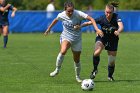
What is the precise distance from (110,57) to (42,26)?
80.9ft

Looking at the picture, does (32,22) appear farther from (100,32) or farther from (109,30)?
(100,32)

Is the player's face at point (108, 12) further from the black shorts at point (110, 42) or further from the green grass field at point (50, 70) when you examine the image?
the green grass field at point (50, 70)

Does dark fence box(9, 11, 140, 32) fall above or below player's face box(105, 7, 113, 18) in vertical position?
below

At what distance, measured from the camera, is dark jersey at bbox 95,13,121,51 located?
520 inches

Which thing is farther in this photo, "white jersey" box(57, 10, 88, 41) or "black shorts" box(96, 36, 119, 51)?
"black shorts" box(96, 36, 119, 51)

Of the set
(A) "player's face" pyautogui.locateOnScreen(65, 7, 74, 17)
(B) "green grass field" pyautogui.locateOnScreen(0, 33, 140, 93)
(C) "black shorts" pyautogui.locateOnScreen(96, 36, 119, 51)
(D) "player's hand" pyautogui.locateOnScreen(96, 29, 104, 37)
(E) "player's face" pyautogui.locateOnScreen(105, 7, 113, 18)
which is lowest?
(B) "green grass field" pyautogui.locateOnScreen(0, 33, 140, 93)

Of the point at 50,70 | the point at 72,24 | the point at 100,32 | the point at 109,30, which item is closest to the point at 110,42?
the point at 109,30

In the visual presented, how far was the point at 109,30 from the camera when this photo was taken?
13.2 metres

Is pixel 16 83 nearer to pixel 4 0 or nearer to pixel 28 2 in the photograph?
pixel 4 0

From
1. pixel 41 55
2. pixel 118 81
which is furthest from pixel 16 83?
pixel 41 55

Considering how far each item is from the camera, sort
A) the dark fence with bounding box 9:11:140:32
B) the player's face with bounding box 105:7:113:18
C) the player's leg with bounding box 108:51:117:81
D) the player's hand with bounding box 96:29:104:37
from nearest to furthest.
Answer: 1. the player's hand with bounding box 96:29:104:37
2. the player's face with bounding box 105:7:113:18
3. the player's leg with bounding box 108:51:117:81
4. the dark fence with bounding box 9:11:140:32

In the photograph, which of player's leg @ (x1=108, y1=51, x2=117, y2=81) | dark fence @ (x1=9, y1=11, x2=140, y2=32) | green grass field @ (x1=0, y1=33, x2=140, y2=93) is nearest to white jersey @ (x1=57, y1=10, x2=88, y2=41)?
player's leg @ (x1=108, y1=51, x2=117, y2=81)

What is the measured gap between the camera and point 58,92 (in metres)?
11.2

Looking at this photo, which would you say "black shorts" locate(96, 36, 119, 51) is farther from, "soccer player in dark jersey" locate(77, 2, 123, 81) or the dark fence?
the dark fence
